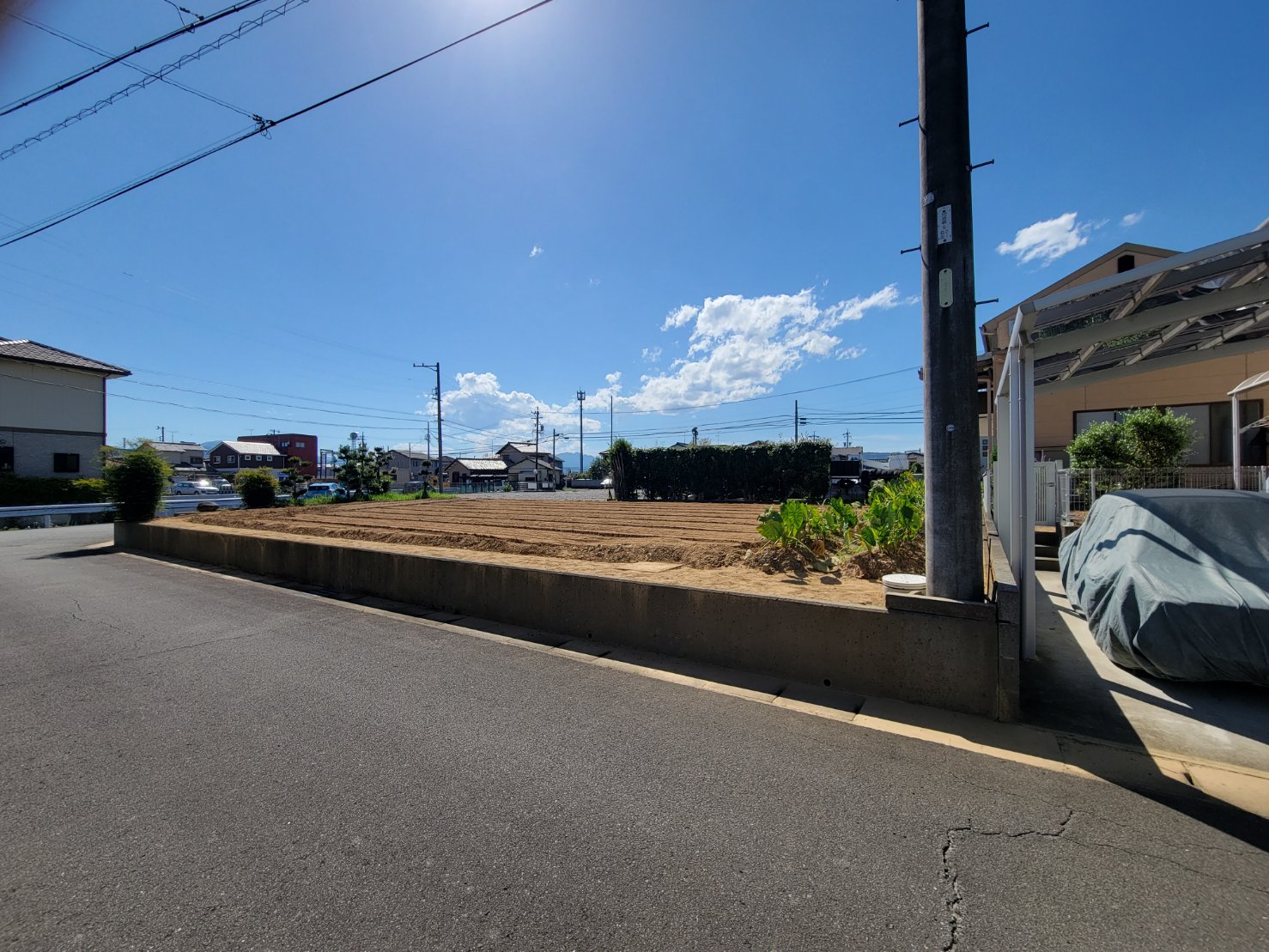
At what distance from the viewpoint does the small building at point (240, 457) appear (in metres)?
78.2

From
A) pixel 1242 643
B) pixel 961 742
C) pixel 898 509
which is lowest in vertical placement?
pixel 961 742

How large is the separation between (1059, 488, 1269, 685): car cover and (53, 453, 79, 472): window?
3890 cm

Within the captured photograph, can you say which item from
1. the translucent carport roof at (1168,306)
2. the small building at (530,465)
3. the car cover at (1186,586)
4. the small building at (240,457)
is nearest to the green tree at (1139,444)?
the translucent carport roof at (1168,306)

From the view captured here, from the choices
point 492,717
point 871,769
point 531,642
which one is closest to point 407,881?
point 492,717

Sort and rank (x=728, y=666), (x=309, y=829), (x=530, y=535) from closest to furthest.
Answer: (x=309, y=829) < (x=728, y=666) < (x=530, y=535)

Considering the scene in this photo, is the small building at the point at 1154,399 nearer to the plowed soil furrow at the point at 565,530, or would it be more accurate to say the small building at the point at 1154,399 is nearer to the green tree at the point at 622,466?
the plowed soil furrow at the point at 565,530

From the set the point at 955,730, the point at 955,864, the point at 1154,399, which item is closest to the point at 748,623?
the point at 955,730

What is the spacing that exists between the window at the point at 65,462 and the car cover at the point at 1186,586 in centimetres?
3890

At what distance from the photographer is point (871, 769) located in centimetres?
306

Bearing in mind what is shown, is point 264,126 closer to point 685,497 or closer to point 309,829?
point 309,829

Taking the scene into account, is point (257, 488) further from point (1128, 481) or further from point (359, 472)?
point (1128, 481)

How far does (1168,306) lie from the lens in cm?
492

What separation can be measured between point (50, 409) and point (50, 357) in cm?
275

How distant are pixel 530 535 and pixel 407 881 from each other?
8.77m
